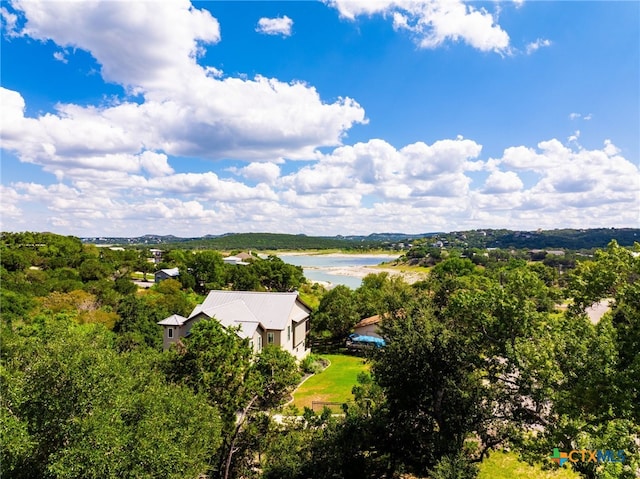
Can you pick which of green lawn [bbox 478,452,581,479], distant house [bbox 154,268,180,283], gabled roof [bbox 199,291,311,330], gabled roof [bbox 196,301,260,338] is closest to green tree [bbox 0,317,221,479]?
green lawn [bbox 478,452,581,479]

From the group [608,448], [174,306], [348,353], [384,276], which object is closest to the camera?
[608,448]

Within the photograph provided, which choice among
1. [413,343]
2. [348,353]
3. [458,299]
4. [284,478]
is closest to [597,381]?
[458,299]


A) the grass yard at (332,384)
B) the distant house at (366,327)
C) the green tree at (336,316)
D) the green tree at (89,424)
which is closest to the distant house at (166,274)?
the green tree at (336,316)

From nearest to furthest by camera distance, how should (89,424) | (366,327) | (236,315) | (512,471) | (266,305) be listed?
1. (89,424)
2. (512,471)
3. (236,315)
4. (266,305)
5. (366,327)

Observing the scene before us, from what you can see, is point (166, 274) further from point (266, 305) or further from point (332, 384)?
point (332, 384)

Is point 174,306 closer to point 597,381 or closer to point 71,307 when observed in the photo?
point 71,307

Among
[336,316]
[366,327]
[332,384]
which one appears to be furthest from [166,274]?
[332,384]

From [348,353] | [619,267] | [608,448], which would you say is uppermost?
[619,267]
